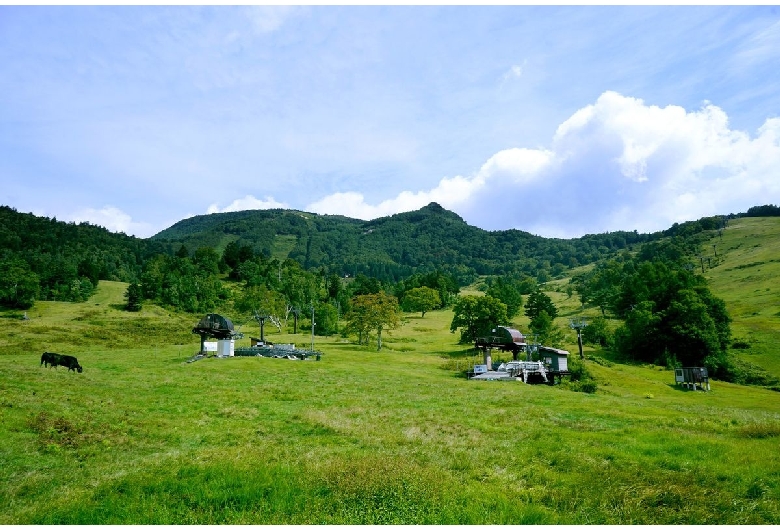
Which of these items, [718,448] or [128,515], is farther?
[718,448]

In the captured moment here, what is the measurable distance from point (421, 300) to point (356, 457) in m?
152

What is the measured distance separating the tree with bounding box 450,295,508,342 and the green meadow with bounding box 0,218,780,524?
53.0 meters

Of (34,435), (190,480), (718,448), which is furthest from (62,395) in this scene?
(718,448)

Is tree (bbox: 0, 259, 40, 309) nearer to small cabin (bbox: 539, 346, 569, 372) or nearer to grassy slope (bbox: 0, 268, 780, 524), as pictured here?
grassy slope (bbox: 0, 268, 780, 524)

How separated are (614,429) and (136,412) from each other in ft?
82.4

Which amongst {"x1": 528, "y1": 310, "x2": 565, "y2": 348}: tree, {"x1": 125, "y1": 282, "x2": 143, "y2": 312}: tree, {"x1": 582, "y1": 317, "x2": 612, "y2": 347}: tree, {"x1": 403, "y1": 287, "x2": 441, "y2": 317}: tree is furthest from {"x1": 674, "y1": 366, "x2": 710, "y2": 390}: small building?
{"x1": 125, "y1": 282, "x2": 143, "y2": 312}: tree

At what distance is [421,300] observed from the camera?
167625 millimetres

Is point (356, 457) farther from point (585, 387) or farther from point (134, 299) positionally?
point (134, 299)

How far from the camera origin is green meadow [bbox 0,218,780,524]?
37.7 ft

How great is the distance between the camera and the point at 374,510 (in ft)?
37.1

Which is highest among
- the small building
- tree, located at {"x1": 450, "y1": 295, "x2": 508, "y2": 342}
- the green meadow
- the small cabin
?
tree, located at {"x1": 450, "y1": 295, "x2": 508, "y2": 342}

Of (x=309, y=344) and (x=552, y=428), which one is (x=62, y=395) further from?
(x=309, y=344)

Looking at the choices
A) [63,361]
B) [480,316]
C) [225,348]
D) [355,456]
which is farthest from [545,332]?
[355,456]

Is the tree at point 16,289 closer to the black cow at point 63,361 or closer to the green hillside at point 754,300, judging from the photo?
the black cow at point 63,361
